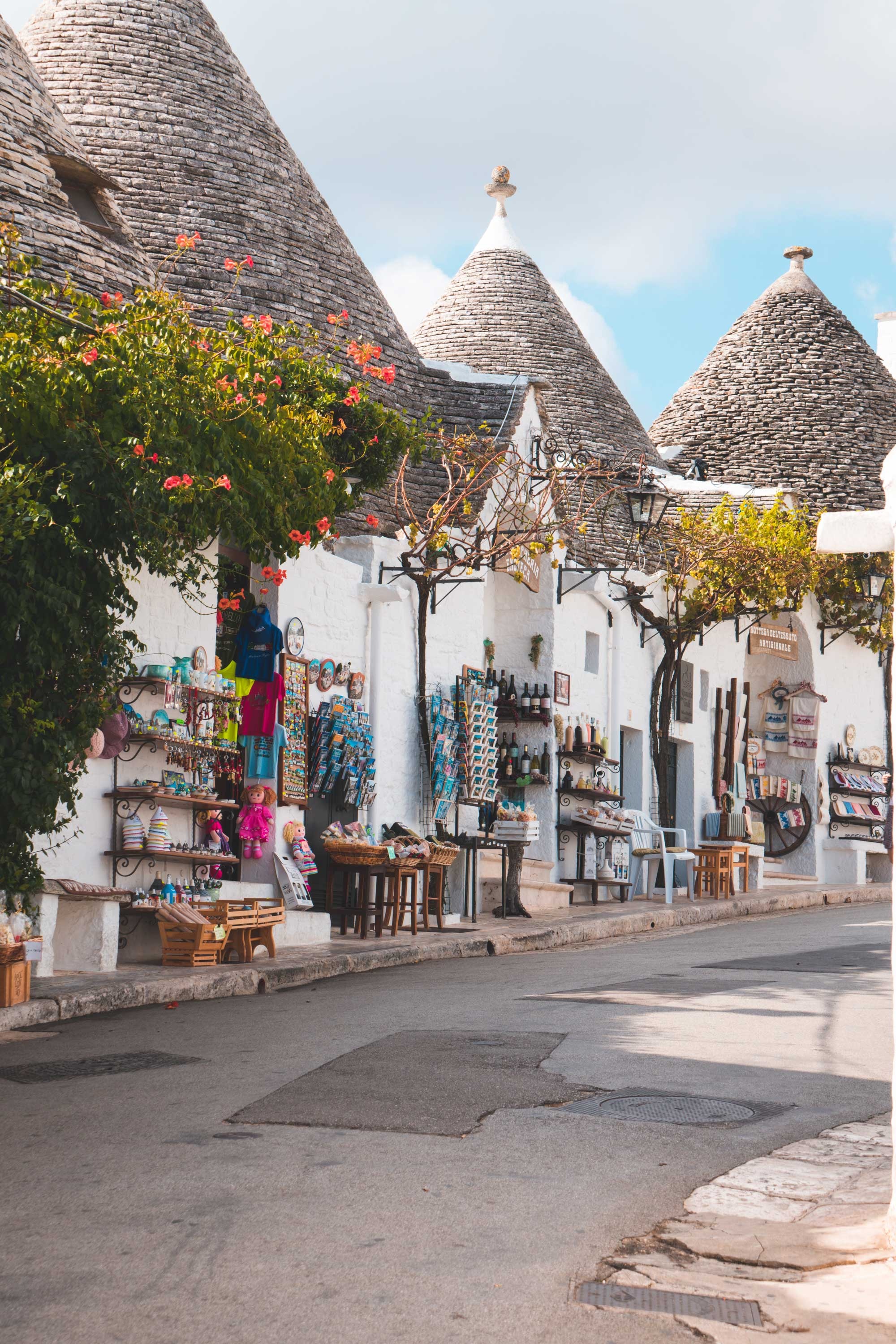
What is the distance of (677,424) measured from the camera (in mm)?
31938

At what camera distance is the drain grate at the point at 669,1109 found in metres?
6.51

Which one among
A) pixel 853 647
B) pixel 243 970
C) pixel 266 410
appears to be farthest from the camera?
pixel 853 647

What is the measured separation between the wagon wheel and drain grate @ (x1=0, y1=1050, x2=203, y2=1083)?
21.4 metres

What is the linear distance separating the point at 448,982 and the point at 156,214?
33.4ft

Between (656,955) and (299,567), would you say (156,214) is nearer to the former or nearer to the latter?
(299,567)

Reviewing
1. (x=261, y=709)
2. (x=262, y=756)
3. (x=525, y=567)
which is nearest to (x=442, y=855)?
(x=262, y=756)

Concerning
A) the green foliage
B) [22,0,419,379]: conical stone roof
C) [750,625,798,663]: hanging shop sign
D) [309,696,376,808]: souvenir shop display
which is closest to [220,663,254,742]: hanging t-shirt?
[309,696,376,808]: souvenir shop display

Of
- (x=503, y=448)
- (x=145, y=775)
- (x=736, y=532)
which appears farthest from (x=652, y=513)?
(x=145, y=775)

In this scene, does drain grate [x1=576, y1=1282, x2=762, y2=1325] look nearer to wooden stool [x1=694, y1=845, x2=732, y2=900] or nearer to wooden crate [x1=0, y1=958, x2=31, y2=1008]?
wooden crate [x1=0, y1=958, x2=31, y2=1008]

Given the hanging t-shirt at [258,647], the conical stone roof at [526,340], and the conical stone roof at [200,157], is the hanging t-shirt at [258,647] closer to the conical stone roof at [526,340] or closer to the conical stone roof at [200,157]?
the conical stone roof at [200,157]

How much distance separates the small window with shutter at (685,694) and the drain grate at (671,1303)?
66.7ft

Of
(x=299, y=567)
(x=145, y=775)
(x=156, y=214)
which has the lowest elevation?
(x=145, y=775)

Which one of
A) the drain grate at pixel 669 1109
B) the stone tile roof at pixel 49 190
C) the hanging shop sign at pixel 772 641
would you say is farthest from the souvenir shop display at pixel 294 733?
the hanging shop sign at pixel 772 641

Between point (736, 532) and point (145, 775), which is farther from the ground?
point (736, 532)
